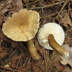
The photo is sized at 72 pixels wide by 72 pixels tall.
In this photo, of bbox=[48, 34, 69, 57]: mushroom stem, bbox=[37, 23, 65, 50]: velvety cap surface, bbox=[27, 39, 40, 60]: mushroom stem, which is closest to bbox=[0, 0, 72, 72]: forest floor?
bbox=[27, 39, 40, 60]: mushroom stem

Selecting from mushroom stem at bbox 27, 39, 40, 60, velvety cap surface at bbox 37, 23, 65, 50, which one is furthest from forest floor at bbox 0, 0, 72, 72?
velvety cap surface at bbox 37, 23, 65, 50

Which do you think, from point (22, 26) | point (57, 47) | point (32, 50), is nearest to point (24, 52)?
point (32, 50)

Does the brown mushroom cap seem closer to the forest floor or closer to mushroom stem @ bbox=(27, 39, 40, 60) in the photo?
the forest floor

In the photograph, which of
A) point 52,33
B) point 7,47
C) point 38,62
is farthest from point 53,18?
point 7,47

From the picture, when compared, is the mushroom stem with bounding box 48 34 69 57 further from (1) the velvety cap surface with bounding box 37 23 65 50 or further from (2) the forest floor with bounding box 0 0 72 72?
(2) the forest floor with bounding box 0 0 72 72

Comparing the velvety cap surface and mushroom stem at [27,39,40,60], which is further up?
the velvety cap surface

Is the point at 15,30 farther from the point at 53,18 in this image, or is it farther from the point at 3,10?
the point at 53,18

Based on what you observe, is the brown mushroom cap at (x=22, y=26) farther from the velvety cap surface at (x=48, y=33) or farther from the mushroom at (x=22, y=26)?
the velvety cap surface at (x=48, y=33)

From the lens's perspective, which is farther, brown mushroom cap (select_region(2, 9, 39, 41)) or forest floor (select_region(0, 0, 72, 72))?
forest floor (select_region(0, 0, 72, 72))
